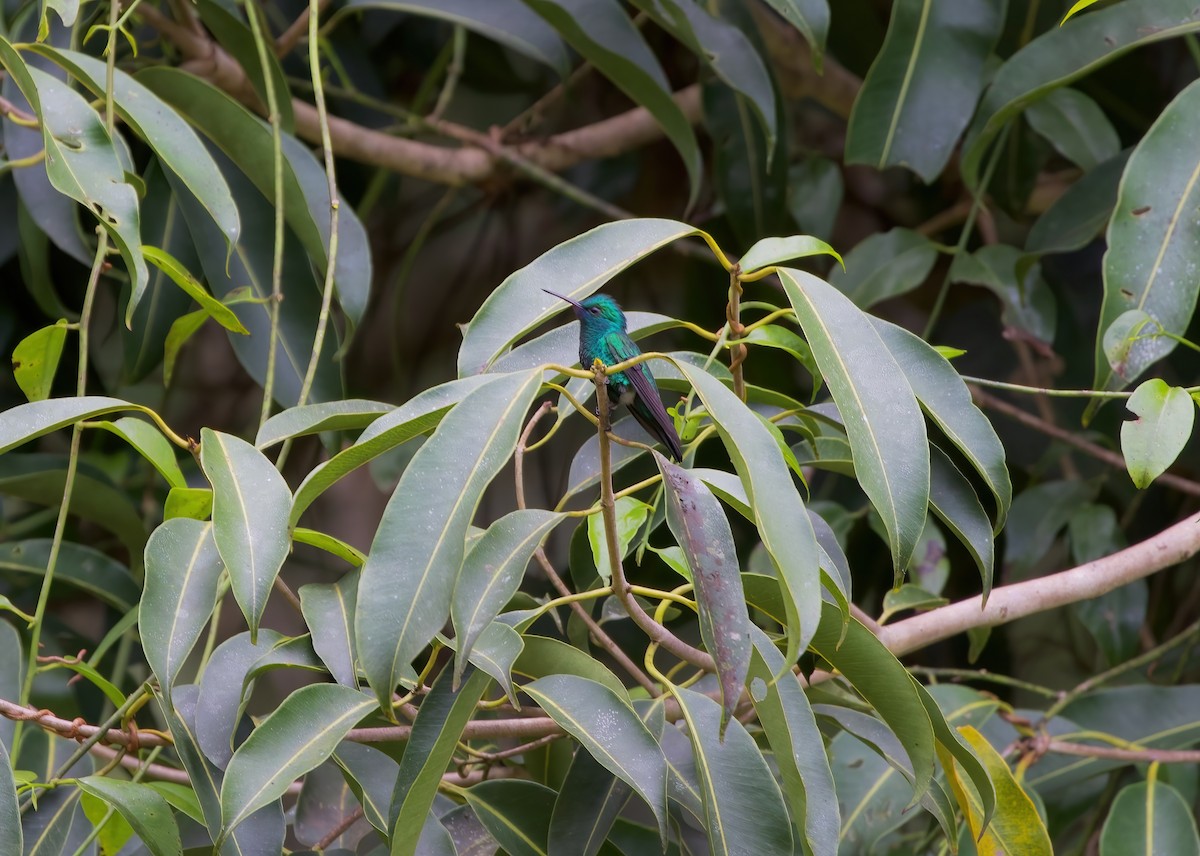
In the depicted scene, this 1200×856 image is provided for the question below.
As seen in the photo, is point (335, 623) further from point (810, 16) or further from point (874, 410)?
point (810, 16)

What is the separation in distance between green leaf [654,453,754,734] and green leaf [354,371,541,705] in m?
0.09

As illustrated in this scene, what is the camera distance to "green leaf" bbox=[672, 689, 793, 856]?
2.27 feet

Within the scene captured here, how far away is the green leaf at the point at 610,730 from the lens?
0.67m

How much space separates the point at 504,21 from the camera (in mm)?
1486

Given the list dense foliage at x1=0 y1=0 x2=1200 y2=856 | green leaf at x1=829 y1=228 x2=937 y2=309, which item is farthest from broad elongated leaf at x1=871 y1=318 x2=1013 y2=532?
green leaf at x1=829 y1=228 x2=937 y2=309

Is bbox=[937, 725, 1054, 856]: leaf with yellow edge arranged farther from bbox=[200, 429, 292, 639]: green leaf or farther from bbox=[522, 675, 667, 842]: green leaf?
bbox=[200, 429, 292, 639]: green leaf

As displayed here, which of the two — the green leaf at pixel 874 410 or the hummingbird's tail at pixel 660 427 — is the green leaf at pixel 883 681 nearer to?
the green leaf at pixel 874 410

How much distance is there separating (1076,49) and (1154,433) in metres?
0.65

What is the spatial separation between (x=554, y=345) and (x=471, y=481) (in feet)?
1.09

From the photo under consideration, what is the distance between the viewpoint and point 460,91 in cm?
260

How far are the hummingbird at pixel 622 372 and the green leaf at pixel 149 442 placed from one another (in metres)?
0.32

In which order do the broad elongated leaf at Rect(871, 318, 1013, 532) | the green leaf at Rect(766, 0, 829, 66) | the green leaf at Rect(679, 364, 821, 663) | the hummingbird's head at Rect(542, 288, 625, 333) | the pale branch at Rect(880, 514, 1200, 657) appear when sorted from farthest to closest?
1. the green leaf at Rect(766, 0, 829, 66)
2. the hummingbird's head at Rect(542, 288, 625, 333)
3. the pale branch at Rect(880, 514, 1200, 657)
4. the broad elongated leaf at Rect(871, 318, 1013, 532)
5. the green leaf at Rect(679, 364, 821, 663)

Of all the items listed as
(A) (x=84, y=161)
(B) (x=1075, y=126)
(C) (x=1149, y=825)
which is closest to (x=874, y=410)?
(A) (x=84, y=161)

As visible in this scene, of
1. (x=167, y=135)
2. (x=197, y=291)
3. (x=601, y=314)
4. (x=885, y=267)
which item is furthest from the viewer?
(x=885, y=267)
